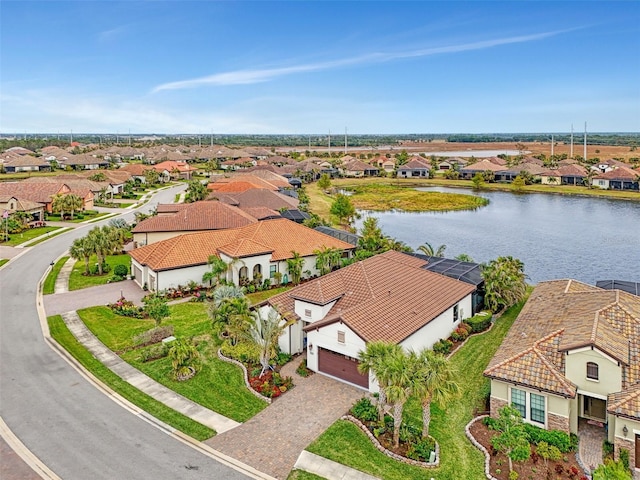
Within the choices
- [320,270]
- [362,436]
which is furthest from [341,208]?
[362,436]

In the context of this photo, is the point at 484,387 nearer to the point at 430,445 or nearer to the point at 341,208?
the point at 430,445

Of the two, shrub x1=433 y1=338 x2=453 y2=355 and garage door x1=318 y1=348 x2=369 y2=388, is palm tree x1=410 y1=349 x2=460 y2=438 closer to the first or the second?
garage door x1=318 y1=348 x2=369 y2=388

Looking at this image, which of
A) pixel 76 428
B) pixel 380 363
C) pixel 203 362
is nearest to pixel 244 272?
pixel 203 362

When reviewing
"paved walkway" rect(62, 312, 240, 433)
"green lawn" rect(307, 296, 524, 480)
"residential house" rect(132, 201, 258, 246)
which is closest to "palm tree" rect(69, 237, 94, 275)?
"residential house" rect(132, 201, 258, 246)

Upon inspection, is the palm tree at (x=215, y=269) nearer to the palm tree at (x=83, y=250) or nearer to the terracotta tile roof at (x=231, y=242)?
the terracotta tile roof at (x=231, y=242)

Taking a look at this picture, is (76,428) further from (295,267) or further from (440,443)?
(295,267)

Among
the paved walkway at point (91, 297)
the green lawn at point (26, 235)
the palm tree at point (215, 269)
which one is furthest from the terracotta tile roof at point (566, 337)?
the green lawn at point (26, 235)
